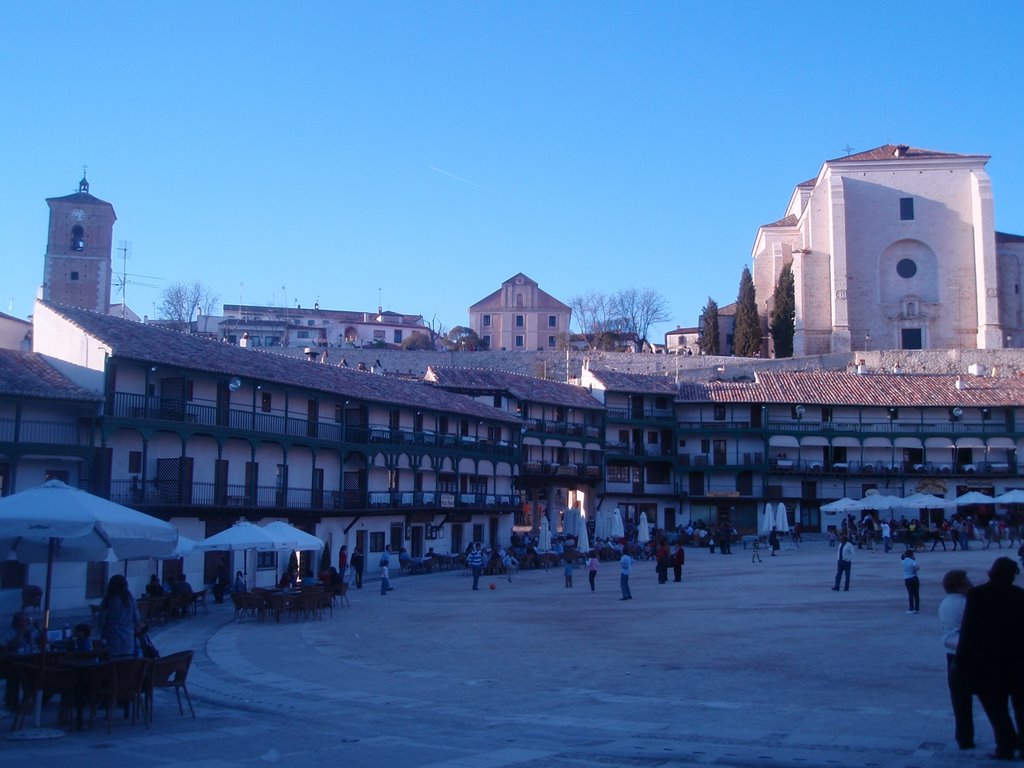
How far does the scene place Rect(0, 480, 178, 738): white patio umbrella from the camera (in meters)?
11.0

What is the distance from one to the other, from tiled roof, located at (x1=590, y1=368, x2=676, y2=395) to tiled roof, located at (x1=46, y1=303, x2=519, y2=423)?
1401cm


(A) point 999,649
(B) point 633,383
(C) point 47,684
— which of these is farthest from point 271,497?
(B) point 633,383

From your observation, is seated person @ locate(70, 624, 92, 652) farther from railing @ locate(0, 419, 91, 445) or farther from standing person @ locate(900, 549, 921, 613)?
railing @ locate(0, 419, 91, 445)

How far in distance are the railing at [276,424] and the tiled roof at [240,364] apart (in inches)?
47.8

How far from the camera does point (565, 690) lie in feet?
41.8

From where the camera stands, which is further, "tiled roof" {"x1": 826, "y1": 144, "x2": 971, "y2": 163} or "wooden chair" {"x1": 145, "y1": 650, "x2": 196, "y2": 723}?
"tiled roof" {"x1": 826, "y1": 144, "x2": 971, "y2": 163}

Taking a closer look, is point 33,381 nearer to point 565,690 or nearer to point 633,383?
point 565,690

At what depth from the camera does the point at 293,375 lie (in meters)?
37.4

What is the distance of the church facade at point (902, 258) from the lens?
251 ft

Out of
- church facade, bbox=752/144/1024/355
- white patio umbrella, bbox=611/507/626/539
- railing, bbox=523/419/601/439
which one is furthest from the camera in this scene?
church facade, bbox=752/144/1024/355

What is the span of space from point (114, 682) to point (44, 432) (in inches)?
776

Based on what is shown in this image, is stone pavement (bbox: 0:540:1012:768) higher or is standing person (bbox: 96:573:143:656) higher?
standing person (bbox: 96:573:143:656)

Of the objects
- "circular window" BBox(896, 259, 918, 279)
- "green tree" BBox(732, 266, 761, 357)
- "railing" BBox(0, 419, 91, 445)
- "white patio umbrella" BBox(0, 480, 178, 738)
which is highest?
"circular window" BBox(896, 259, 918, 279)

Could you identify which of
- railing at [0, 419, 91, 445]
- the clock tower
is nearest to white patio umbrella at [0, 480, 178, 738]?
railing at [0, 419, 91, 445]
